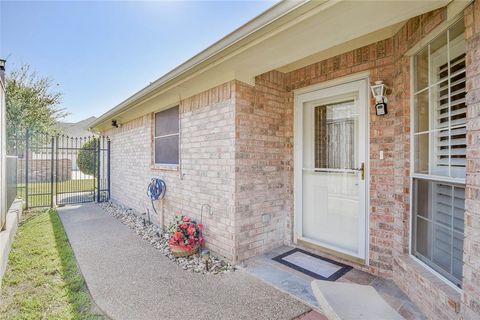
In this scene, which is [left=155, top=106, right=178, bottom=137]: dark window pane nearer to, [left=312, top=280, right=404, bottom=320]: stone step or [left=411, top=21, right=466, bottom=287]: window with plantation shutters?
[left=312, top=280, right=404, bottom=320]: stone step

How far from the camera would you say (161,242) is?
454cm

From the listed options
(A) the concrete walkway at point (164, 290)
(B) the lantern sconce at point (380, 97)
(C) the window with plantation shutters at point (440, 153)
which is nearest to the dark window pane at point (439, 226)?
(C) the window with plantation shutters at point (440, 153)

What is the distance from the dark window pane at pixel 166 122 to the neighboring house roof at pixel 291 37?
95 cm

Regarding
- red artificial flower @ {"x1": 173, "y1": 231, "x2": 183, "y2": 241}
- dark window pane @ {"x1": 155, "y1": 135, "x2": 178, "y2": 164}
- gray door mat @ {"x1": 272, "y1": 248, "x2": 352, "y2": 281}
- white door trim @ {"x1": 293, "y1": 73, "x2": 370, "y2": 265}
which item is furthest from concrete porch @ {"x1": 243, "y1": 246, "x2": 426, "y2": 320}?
dark window pane @ {"x1": 155, "y1": 135, "x2": 178, "y2": 164}

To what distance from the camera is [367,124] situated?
3.15m

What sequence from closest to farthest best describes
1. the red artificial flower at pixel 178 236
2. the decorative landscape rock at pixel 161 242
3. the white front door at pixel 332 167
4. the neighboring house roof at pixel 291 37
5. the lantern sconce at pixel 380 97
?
the neighboring house roof at pixel 291 37 → the lantern sconce at pixel 380 97 → the white front door at pixel 332 167 → the decorative landscape rock at pixel 161 242 → the red artificial flower at pixel 178 236

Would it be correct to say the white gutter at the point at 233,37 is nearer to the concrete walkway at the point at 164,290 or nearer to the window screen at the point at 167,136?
the window screen at the point at 167,136

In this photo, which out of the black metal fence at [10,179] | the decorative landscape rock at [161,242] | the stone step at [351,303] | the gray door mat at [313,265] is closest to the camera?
the stone step at [351,303]

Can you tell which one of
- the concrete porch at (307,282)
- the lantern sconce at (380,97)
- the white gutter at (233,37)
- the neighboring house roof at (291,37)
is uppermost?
the white gutter at (233,37)

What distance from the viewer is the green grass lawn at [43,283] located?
252 centimetres

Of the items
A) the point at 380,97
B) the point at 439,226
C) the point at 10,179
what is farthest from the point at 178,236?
the point at 10,179

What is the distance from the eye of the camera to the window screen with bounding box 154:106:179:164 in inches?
196

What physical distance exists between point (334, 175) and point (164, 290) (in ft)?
8.91

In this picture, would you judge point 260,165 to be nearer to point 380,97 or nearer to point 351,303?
point 380,97
